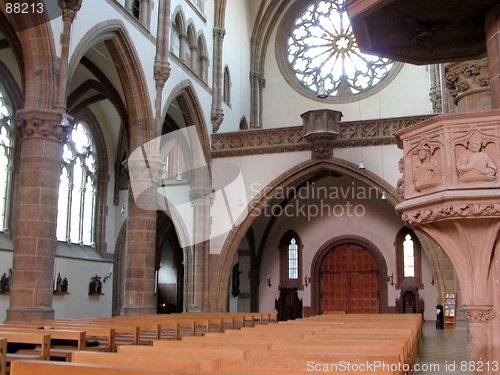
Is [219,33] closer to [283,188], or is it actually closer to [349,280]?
[283,188]

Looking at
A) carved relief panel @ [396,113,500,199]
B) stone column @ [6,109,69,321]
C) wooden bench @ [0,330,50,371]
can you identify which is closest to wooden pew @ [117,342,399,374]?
wooden bench @ [0,330,50,371]

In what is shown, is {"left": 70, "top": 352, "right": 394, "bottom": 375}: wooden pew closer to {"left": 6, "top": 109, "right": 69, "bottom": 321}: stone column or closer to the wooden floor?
the wooden floor

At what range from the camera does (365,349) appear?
390 cm

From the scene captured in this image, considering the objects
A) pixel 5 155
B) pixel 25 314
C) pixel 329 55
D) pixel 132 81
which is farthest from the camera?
pixel 329 55

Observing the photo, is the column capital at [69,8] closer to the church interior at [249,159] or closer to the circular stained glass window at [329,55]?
the church interior at [249,159]

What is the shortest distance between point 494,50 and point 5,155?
45.2 ft

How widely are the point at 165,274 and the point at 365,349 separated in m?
21.4

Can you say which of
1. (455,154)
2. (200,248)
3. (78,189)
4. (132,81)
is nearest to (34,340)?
(455,154)

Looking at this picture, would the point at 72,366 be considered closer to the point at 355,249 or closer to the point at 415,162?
the point at 415,162

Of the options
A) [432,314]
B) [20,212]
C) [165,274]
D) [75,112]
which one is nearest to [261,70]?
[75,112]

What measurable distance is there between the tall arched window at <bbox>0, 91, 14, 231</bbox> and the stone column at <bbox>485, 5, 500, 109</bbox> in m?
13.4

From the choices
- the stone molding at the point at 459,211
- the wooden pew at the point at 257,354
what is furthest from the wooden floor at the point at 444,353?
the wooden pew at the point at 257,354

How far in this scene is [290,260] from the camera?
71.0 feet

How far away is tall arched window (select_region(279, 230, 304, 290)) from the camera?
842 inches
